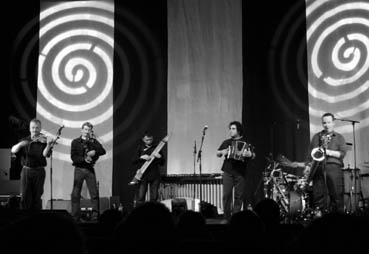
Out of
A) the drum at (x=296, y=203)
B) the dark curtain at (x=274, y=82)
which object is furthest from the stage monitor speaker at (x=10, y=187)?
the drum at (x=296, y=203)

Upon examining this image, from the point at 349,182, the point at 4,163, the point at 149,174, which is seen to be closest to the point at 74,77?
the point at 4,163

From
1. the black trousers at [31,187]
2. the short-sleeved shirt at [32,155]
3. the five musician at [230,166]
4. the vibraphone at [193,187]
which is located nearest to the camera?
the five musician at [230,166]

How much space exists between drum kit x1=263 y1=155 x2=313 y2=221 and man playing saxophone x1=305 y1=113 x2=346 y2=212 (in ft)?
1.27

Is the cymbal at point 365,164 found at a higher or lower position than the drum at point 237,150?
lower

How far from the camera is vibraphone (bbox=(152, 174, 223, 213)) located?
39.3 feet

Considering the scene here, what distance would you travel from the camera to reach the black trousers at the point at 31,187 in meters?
9.50

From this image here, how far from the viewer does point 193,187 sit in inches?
479

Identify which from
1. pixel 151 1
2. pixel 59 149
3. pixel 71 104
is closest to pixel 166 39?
pixel 151 1

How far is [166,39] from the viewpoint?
1276 centimetres

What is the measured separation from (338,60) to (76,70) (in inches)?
246

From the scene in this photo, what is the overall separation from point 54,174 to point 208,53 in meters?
4.68

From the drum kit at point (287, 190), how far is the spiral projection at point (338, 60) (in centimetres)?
134

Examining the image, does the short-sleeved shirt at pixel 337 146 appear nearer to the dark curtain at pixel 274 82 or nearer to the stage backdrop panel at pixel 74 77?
the dark curtain at pixel 274 82

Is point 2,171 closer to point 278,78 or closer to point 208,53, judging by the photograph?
point 208,53
